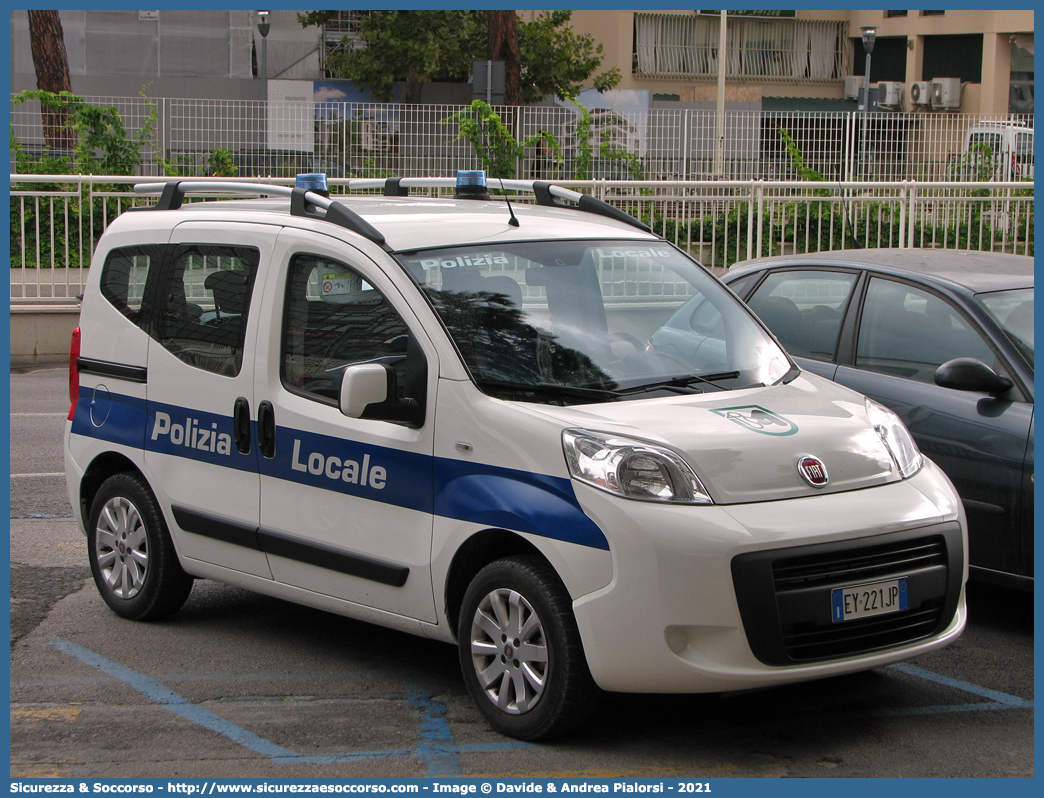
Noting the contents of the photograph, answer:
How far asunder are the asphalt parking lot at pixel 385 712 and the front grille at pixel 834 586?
14.9 inches

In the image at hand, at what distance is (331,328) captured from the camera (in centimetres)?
485

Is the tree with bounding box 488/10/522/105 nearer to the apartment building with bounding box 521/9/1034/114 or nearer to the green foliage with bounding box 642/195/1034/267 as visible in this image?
the apartment building with bounding box 521/9/1034/114

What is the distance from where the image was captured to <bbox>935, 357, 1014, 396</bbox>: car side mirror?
→ 17.4 feet

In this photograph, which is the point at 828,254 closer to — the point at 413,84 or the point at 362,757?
the point at 362,757

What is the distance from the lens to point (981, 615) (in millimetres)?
5711

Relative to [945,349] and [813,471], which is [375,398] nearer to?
[813,471]

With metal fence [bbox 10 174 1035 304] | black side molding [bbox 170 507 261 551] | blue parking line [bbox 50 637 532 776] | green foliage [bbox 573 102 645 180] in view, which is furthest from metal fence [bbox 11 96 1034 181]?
blue parking line [bbox 50 637 532 776]

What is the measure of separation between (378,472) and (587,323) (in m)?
0.94

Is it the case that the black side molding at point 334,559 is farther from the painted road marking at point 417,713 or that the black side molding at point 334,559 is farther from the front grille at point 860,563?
the front grille at point 860,563

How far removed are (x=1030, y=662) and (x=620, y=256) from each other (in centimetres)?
231

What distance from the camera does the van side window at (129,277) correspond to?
5609mm

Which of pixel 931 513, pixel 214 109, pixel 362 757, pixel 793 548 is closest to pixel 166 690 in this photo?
pixel 362 757

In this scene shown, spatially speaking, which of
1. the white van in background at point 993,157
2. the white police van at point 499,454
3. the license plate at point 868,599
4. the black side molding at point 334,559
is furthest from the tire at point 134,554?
the white van in background at point 993,157

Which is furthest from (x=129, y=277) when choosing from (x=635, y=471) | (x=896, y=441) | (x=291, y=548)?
(x=896, y=441)
